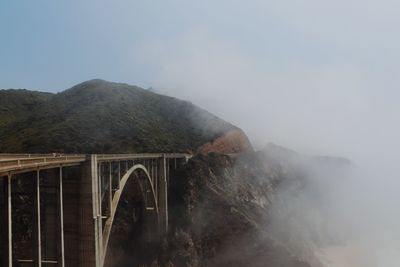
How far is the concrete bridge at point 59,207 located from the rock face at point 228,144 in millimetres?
39962

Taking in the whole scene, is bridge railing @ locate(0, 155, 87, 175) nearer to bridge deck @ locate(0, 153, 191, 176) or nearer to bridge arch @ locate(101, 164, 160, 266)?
bridge deck @ locate(0, 153, 191, 176)

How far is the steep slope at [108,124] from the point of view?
222 ft

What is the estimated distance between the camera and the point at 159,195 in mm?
52156

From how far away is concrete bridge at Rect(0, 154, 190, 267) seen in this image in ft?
56.1

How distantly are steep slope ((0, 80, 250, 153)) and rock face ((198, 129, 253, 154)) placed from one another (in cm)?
105

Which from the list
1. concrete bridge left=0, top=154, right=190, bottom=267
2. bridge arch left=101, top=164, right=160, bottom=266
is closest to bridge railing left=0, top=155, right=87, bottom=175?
concrete bridge left=0, top=154, right=190, bottom=267

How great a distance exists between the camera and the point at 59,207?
21484mm

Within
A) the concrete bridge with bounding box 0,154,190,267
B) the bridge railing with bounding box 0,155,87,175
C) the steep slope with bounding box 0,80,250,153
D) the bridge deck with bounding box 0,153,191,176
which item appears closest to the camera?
the bridge railing with bounding box 0,155,87,175

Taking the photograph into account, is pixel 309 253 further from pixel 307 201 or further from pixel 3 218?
pixel 3 218

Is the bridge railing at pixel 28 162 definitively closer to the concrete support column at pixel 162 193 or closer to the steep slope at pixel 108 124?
the concrete support column at pixel 162 193

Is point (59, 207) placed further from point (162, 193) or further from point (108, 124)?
point (108, 124)

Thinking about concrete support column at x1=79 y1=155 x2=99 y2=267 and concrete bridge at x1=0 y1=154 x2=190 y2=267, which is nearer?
concrete bridge at x1=0 y1=154 x2=190 y2=267

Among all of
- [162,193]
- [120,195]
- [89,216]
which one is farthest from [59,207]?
[162,193]

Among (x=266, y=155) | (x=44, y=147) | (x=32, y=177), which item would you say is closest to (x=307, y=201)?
(x=266, y=155)
